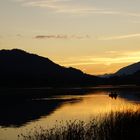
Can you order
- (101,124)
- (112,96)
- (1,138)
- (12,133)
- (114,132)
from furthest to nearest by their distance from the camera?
(112,96) → (12,133) → (1,138) → (101,124) → (114,132)

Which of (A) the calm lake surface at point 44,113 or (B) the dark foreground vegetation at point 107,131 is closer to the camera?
(B) the dark foreground vegetation at point 107,131

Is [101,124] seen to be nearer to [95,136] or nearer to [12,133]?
[95,136]

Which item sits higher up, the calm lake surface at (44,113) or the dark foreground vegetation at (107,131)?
the dark foreground vegetation at (107,131)

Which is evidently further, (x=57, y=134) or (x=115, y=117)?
(x=115, y=117)

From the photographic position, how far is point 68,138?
1989cm

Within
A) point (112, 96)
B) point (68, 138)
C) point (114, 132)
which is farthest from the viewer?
point (112, 96)

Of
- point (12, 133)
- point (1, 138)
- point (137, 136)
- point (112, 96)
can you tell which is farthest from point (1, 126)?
point (112, 96)

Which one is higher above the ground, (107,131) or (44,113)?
(107,131)

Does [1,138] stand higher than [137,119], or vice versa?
[137,119]

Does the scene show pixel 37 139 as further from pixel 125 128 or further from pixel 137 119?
pixel 137 119

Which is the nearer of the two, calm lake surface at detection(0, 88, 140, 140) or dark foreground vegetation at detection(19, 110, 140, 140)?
dark foreground vegetation at detection(19, 110, 140, 140)

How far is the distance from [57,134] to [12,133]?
51.3ft

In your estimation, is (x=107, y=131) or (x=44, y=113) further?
(x=44, y=113)

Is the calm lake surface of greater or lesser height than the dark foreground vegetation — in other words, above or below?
below
